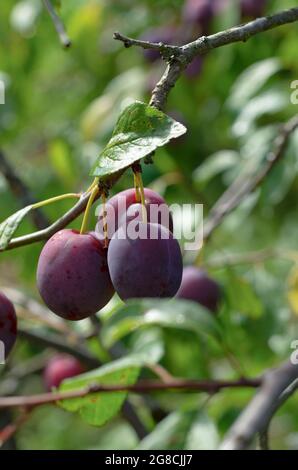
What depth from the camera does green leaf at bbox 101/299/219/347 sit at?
1.17 meters

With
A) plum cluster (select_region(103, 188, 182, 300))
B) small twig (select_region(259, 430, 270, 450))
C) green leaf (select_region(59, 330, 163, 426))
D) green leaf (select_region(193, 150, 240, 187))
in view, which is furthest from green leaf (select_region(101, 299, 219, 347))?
green leaf (select_region(193, 150, 240, 187))

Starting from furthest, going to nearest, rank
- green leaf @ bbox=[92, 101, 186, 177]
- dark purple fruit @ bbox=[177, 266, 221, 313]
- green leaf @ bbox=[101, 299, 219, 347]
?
dark purple fruit @ bbox=[177, 266, 221, 313]
green leaf @ bbox=[101, 299, 219, 347]
green leaf @ bbox=[92, 101, 186, 177]

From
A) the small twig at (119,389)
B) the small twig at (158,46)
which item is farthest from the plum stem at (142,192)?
the small twig at (119,389)

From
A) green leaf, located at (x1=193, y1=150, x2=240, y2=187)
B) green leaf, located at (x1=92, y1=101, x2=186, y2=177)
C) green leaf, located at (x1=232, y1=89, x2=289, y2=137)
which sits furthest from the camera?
green leaf, located at (x1=193, y1=150, x2=240, y2=187)

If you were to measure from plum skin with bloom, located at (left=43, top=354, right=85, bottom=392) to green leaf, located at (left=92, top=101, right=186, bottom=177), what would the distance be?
Answer: 110 cm

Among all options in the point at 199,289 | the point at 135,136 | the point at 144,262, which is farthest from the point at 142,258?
the point at 199,289

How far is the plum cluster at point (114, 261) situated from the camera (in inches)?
31.2

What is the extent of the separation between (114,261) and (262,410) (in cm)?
24

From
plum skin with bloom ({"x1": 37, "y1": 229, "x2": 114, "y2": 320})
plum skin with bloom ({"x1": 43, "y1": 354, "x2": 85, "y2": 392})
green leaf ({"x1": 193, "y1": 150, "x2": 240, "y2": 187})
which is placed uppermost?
plum skin with bloom ({"x1": 37, "y1": 229, "x2": 114, "y2": 320})

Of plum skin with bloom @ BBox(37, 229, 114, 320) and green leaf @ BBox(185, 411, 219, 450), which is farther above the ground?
plum skin with bloom @ BBox(37, 229, 114, 320)

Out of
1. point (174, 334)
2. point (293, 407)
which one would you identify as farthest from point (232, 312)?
point (293, 407)

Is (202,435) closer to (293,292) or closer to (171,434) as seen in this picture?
(171,434)

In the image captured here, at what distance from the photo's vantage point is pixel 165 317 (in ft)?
4.06

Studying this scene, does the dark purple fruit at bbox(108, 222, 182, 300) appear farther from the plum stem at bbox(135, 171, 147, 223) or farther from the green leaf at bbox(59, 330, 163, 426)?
the green leaf at bbox(59, 330, 163, 426)
